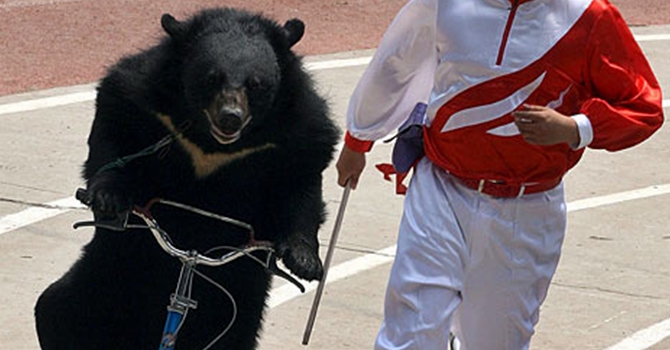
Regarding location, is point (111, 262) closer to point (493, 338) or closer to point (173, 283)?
point (173, 283)

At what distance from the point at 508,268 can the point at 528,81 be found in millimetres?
596

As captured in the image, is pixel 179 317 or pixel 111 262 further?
pixel 111 262

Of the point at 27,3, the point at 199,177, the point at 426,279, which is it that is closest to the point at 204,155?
the point at 199,177

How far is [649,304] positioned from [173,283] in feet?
9.92

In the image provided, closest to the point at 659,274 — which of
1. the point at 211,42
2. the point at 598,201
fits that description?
the point at 598,201

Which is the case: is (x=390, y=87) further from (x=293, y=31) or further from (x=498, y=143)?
(x=498, y=143)

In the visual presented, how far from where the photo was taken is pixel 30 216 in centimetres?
859

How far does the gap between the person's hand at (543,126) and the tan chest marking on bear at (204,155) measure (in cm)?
91

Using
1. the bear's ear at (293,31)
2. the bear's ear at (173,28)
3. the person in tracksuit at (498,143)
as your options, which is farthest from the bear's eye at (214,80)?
the person in tracksuit at (498,143)

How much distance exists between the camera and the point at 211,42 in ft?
16.9

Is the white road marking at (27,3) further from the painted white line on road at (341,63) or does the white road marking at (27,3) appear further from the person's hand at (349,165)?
the person's hand at (349,165)

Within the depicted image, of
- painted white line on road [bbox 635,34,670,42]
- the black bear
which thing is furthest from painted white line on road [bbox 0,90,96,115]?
painted white line on road [bbox 635,34,670,42]

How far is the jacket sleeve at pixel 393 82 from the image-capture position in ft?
17.4

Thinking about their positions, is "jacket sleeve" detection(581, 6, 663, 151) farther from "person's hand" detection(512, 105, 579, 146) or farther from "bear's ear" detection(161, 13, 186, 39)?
"bear's ear" detection(161, 13, 186, 39)
